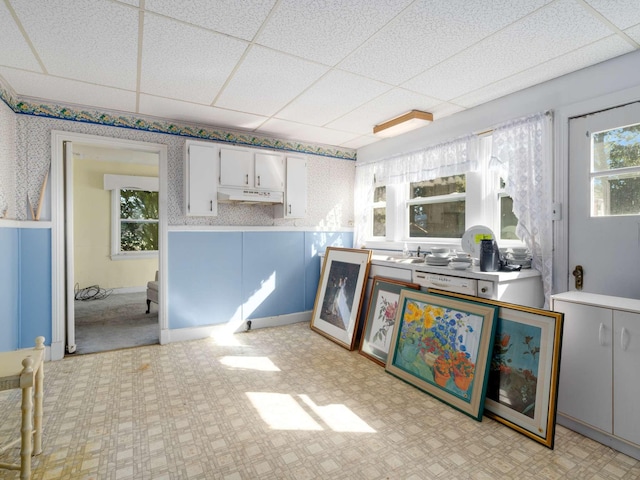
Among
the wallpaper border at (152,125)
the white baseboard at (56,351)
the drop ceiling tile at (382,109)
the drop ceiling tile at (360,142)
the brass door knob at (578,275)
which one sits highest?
the drop ceiling tile at (360,142)

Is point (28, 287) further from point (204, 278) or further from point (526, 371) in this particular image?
point (526, 371)

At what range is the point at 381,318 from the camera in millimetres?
3494

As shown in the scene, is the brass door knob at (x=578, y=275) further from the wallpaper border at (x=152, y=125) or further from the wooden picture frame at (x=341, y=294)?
the wallpaper border at (x=152, y=125)

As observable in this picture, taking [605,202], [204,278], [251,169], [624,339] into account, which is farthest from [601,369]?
[204,278]

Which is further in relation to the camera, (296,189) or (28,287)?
(296,189)

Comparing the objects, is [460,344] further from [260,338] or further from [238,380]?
[260,338]

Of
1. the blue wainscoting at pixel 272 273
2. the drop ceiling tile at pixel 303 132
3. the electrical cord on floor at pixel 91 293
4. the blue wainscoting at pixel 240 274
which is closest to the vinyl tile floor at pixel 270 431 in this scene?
the blue wainscoting at pixel 240 274

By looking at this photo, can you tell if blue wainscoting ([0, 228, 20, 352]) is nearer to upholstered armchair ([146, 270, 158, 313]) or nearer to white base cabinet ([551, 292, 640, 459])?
upholstered armchair ([146, 270, 158, 313])

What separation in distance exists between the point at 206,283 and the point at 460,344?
2920 mm

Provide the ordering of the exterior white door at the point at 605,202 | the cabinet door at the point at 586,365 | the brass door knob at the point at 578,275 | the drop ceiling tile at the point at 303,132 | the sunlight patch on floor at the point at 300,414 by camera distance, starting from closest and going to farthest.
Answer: the cabinet door at the point at 586,365 < the sunlight patch on floor at the point at 300,414 < the exterior white door at the point at 605,202 < the brass door knob at the point at 578,275 < the drop ceiling tile at the point at 303,132

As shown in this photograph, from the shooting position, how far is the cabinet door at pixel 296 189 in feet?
14.2

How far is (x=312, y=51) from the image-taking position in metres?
2.40

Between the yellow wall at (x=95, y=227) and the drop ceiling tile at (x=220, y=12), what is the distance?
5.74 metres

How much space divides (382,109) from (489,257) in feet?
6.06
